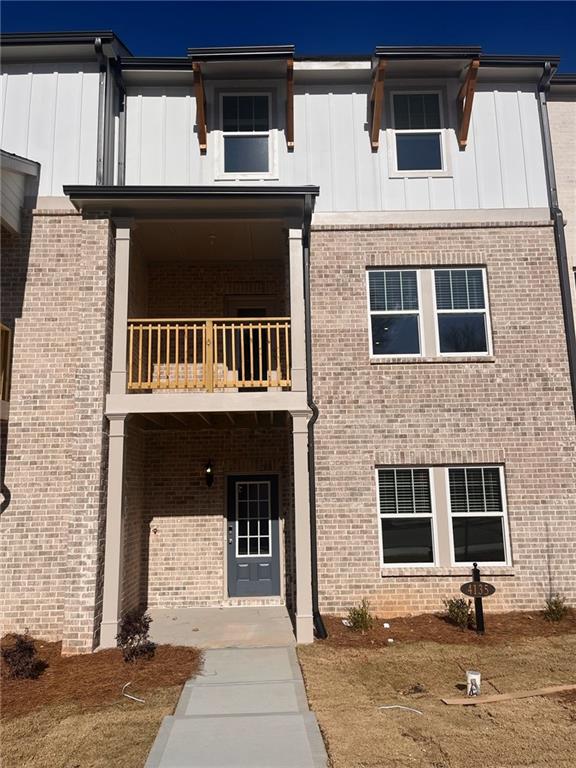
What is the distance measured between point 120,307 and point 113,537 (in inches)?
135

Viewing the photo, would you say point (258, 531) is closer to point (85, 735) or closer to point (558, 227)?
point (85, 735)

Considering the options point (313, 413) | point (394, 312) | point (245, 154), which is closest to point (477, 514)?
point (313, 413)

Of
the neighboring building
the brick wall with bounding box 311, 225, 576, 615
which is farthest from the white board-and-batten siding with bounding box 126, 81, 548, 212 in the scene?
the brick wall with bounding box 311, 225, 576, 615

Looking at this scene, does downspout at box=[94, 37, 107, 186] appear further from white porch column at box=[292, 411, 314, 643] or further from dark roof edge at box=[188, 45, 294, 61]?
white porch column at box=[292, 411, 314, 643]

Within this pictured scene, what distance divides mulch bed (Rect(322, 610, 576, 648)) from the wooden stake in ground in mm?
1572

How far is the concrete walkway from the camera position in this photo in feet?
14.8

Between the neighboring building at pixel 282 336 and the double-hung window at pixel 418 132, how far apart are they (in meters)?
0.04

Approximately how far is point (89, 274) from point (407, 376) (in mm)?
5400

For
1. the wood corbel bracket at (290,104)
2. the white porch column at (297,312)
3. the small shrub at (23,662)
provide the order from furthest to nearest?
the wood corbel bracket at (290,104) → the white porch column at (297,312) → the small shrub at (23,662)

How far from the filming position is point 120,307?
8375 millimetres

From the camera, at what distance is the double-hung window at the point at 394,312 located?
9320 millimetres

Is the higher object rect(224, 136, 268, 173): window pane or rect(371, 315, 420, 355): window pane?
rect(224, 136, 268, 173): window pane

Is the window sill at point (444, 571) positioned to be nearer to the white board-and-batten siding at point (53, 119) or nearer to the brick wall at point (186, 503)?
the brick wall at point (186, 503)

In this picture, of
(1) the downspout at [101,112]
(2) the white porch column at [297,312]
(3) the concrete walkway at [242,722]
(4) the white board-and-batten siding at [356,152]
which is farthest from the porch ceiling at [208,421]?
(1) the downspout at [101,112]
